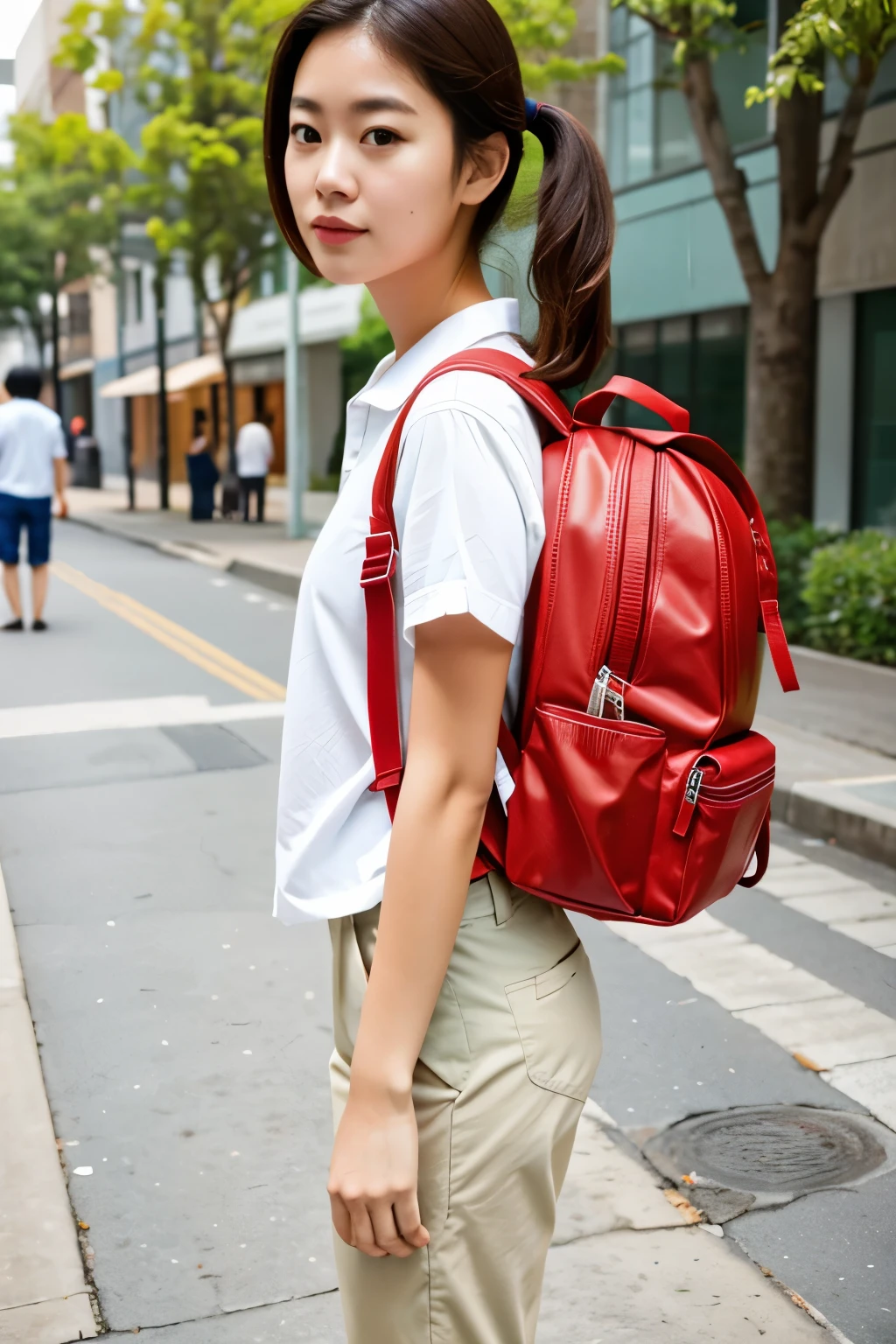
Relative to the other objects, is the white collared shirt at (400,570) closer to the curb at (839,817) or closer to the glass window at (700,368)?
the curb at (839,817)

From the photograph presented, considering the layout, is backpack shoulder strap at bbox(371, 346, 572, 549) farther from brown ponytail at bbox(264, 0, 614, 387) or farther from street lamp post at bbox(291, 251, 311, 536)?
street lamp post at bbox(291, 251, 311, 536)

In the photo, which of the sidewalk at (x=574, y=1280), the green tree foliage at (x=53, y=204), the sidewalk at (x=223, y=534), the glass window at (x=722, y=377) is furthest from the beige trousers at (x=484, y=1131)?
the green tree foliage at (x=53, y=204)

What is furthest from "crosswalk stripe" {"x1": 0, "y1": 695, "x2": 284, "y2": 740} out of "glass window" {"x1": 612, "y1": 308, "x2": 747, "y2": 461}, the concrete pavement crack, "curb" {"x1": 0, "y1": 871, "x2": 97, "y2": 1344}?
"glass window" {"x1": 612, "y1": 308, "x2": 747, "y2": 461}

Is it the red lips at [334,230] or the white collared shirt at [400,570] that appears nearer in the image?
the white collared shirt at [400,570]

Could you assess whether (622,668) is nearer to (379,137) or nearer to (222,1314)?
(379,137)

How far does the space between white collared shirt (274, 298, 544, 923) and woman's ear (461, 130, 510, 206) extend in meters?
0.11

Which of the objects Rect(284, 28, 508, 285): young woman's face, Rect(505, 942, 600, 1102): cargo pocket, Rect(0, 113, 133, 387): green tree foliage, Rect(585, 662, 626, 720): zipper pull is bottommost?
Rect(505, 942, 600, 1102): cargo pocket

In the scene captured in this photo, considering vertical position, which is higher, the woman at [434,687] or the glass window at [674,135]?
the glass window at [674,135]

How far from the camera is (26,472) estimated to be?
11789 mm

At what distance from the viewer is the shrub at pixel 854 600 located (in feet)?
33.2

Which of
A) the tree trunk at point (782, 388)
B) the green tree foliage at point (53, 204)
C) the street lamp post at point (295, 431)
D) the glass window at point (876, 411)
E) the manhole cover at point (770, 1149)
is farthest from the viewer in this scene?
the green tree foliage at point (53, 204)

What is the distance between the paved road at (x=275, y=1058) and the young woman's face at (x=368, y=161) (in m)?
2.12

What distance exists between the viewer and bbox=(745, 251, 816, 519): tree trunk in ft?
39.8

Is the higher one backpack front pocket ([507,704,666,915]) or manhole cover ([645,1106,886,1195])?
backpack front pocket ([507,704,666,915])
